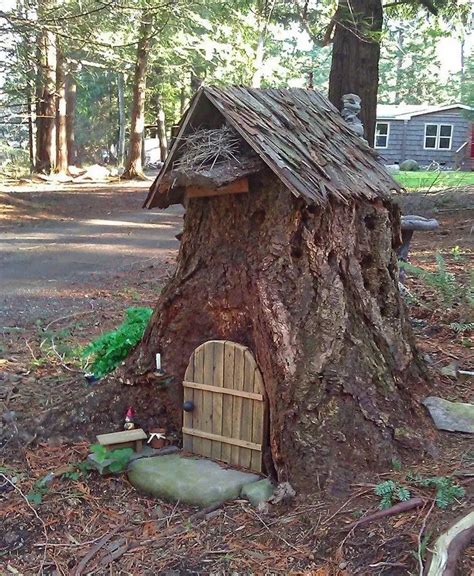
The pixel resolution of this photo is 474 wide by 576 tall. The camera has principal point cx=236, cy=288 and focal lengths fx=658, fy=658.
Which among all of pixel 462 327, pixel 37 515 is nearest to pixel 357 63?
pixel 462 327

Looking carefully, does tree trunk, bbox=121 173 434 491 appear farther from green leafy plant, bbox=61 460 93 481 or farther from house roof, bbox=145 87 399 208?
green leafy plant, bbox=61 460 93 481

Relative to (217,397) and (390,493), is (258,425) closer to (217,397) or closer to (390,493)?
(217,397)

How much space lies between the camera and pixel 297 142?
3.91 meters

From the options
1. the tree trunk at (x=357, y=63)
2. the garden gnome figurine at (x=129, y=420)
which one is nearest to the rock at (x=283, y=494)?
the garden gnome figurine at (x=129, y=420)

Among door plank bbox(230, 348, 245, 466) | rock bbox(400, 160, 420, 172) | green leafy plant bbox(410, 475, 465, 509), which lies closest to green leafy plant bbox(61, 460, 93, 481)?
door plank bbox(230, 348, 245, 466)

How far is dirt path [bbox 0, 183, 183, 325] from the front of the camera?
8.78 m

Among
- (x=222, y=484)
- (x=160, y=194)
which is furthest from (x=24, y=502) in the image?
(x=160, y=194)

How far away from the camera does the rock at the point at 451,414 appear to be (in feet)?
12.9

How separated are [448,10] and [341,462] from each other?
8960 millimetres

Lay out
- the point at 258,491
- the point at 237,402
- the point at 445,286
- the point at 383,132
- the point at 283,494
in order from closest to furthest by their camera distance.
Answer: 1. the point at 283,494
2. the point at 258,491
3. the point at 237,402
4. the point at 445,286
5. the point at 383,132

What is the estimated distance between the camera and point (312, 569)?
9.84 ft

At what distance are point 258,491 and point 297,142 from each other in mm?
2023

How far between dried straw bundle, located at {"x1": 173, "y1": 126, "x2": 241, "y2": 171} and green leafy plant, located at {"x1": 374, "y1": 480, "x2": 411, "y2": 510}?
1904 millimetres

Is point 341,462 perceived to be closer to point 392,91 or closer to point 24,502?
point 24,502
